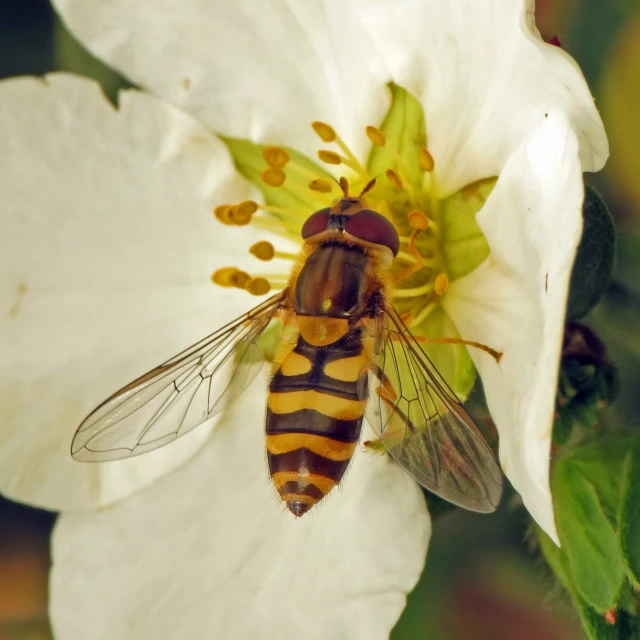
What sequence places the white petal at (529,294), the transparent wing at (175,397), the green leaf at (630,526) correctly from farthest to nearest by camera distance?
→ the transparent wing at (175,397), the green leaf at (630,526), the white petal at (529,294)

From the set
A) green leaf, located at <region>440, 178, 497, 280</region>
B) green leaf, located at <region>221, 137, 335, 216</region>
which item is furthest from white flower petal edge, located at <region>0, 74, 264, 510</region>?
green leaf, located at <region>440, 178, 497, 280</region>

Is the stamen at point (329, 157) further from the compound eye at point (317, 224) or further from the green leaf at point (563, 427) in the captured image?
the green leaf at point (563, 427)

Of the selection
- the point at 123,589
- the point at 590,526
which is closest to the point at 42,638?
the point at 123,589

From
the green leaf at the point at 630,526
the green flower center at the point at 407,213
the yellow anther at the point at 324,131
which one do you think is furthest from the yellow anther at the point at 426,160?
the green leaf at the point at 630,526

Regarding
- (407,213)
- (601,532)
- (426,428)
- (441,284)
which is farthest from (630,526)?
(407,213)

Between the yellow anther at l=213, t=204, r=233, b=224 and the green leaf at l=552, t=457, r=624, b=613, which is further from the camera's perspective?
the yellow anther at l=213, t=204, r=233, b=224

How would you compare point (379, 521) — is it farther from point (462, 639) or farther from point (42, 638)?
point (42, 638)

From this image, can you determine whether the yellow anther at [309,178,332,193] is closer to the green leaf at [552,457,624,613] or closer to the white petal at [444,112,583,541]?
the white petal at [444,112,583,541]
